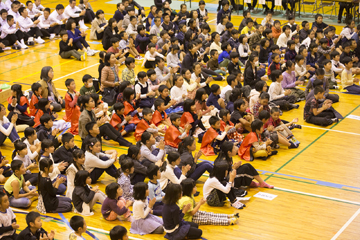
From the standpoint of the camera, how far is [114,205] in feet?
20.4

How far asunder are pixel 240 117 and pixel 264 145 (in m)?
0.93

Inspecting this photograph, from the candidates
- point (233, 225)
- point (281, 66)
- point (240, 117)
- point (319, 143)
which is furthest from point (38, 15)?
point (233, 225)

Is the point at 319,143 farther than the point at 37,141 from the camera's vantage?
Yes

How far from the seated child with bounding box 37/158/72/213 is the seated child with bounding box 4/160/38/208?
0.25 m

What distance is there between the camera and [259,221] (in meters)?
6.35

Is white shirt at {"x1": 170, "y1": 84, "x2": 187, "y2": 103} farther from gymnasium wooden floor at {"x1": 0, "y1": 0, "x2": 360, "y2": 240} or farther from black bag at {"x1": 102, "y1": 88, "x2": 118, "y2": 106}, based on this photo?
gymnasium wooden floor at {"x1": 0, "y1": 0, "x2": 360, "y2": 240}

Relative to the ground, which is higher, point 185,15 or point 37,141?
point 185,15

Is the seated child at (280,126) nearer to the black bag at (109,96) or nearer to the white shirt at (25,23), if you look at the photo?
the black bag at (109,96)

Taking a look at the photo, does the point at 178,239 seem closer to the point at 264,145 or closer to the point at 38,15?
the point at 264,145

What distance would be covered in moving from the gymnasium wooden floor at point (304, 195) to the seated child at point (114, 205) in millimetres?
121

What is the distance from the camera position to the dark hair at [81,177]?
6258 millimetres

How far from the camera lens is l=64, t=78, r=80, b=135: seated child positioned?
8.86 m

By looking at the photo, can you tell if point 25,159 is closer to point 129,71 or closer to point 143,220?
point 143,220

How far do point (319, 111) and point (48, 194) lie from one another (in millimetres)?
5645
